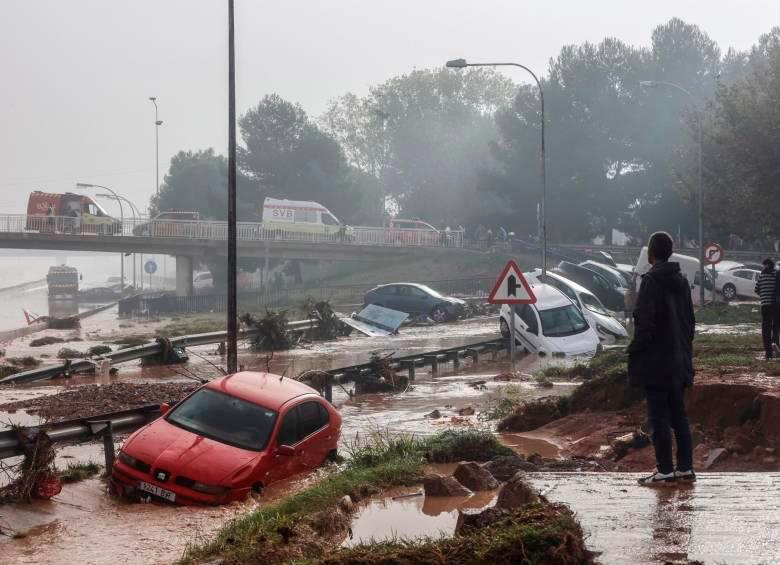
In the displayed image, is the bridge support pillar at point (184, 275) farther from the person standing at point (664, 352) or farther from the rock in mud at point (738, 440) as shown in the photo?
the person standing at point (664, 352)

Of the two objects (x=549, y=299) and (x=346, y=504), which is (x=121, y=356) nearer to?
(x=549, y=299)

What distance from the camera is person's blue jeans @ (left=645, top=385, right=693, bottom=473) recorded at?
27.2 feet

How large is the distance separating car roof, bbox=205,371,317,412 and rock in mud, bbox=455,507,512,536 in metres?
5.52

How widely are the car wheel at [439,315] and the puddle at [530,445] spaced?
84.1ft

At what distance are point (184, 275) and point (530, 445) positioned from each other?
2287 inches

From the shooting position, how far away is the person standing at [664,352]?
812cm

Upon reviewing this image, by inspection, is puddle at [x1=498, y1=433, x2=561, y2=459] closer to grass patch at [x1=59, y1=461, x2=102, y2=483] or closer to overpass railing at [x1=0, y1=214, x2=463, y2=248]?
grass patch at [x1=59, y1=461, x2=102, y2=483]

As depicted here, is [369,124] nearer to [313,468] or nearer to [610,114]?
[610,114]

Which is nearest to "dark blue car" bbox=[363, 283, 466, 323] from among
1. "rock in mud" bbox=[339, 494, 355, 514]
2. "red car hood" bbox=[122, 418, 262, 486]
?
"red car hood" bbox=[122, 418, 262, 486]

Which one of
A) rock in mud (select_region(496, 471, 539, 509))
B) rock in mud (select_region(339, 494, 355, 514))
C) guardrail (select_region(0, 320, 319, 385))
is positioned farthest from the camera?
guardrail (select_region(0, 320, 319, 385))

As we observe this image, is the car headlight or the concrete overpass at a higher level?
the concrete overpass

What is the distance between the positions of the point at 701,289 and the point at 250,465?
32872 millimetres

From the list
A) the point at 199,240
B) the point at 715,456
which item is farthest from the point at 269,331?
the point at 199,240

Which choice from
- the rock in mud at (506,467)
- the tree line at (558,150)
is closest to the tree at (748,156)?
the tree line at (558,150)
